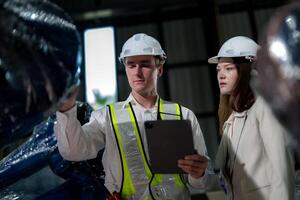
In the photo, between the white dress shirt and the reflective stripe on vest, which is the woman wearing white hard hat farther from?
the reflective stripe on vest

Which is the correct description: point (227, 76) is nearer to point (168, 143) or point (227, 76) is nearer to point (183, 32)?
point (168, 143)

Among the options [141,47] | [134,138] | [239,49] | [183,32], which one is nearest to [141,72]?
[141,47]

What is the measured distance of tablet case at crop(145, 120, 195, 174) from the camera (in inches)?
49.6

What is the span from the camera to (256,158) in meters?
1.45

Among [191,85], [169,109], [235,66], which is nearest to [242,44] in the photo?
[235,66]

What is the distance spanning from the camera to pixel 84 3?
19.5 feet

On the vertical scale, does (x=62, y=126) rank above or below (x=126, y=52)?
below

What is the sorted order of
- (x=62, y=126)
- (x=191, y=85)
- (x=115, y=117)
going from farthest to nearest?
(x=191, y=85) < (x=115, y=117) < (x=62, y=126)

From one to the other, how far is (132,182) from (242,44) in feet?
3.13

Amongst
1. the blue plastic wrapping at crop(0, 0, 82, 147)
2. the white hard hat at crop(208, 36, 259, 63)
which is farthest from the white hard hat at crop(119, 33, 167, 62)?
the blue plastic wrapping at crop(0, 0, 82, 147)

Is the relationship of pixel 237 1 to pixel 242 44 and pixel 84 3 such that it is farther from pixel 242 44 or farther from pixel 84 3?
pixel 242 44

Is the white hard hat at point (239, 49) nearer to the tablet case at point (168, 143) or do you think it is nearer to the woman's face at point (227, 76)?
the woman's face at point (227, 76)

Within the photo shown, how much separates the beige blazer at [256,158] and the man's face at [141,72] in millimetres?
481

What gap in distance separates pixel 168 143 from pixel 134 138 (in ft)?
0.91
